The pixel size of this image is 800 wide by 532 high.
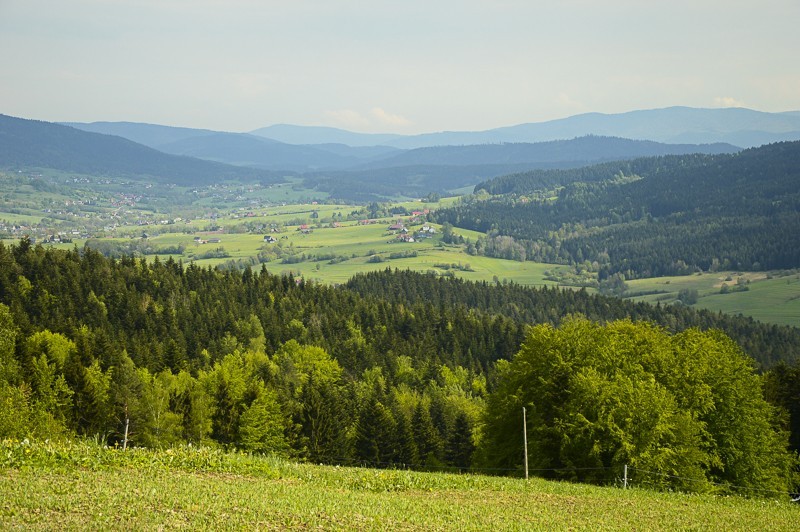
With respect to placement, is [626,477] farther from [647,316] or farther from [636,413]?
[647,316]

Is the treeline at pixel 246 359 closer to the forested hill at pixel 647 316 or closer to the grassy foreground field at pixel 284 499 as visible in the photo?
the forested hill at pixel 647 316

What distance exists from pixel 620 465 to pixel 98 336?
193 ft

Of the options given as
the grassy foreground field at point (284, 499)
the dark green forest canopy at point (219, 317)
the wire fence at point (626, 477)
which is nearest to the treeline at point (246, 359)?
the dark green forest canopy at point (219, 317)

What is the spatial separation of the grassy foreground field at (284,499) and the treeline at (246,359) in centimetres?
2289

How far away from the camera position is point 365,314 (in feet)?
468

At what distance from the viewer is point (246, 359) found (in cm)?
9931

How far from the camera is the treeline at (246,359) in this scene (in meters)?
64.8

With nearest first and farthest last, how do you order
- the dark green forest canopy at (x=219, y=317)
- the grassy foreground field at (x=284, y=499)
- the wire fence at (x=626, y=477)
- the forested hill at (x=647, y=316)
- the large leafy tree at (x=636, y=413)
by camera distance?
the grassy foreground field at (x=284, y=499), the wire fence at (x=626, y=477), the large leafy tree at (x=636, y=413), the dark green forest canopy at (x=219, y=317), the forested hill at (x=647, y=316)

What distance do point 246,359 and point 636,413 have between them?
60531 mm

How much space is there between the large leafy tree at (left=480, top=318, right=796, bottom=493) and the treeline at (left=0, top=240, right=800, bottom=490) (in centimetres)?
659

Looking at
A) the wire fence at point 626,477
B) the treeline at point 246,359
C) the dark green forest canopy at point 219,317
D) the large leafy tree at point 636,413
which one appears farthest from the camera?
the dark green forest canopy at point 219,317

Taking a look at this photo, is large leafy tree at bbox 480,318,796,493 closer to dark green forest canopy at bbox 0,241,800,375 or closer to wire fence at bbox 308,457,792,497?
wire fence at bbox 308,457,792,497

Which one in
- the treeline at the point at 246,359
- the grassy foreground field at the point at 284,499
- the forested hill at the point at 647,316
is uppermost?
the grassy foreground field at the point at 284,499

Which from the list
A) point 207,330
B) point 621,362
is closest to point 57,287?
point 207,330
